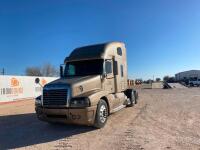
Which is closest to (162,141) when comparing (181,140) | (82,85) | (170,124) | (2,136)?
(181,140)

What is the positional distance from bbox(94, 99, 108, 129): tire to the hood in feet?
2.15

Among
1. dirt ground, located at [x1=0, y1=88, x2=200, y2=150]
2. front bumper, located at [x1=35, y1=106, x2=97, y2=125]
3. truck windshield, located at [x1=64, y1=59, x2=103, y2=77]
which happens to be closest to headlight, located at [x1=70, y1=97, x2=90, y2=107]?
front bumper, located at [x1=35, y1=106, x2=97, y2=125]

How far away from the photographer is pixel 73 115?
323 inches

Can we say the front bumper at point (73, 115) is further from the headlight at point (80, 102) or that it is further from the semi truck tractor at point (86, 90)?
the headlight at point (80, 102)

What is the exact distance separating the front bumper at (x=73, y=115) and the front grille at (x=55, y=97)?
21 centimetres

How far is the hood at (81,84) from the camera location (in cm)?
855

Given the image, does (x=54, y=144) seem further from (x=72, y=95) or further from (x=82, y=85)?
(x=82, y=85)

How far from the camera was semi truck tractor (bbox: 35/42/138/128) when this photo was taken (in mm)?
Answer: 8258

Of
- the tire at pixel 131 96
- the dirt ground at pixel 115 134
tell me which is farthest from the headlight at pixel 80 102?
the tire at pixel 131 96

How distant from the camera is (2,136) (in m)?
8.47

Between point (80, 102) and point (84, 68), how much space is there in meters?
2.40

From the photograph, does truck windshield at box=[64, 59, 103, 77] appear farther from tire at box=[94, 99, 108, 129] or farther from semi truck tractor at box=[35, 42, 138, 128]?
tire at box=[94, 99, 108, 129]

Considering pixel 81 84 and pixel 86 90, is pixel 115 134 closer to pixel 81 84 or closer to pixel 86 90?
pixel 86 90

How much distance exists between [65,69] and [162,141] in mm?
5473
